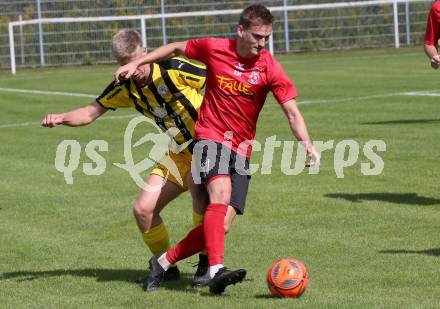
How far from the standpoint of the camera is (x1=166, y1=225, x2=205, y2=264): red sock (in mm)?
8211

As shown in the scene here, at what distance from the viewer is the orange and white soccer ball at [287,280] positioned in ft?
25.4

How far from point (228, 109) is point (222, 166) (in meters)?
0.41

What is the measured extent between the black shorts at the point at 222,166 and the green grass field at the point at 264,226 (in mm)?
701

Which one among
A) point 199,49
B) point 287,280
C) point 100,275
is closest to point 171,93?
point 199,49

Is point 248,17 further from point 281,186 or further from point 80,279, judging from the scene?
point 281,186

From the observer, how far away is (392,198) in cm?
1207

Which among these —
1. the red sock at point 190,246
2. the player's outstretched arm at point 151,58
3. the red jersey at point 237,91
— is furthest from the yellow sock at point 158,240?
the player's outstretched arm at point 151,58

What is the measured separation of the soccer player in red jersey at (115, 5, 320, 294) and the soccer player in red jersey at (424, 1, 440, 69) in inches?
199

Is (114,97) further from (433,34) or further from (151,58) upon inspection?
(433,34)

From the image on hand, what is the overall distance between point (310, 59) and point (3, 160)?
2202 centimetres

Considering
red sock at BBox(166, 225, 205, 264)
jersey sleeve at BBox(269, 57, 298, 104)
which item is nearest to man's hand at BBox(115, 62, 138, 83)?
jersey sleeve at BBox(269, 57, 298, 104)

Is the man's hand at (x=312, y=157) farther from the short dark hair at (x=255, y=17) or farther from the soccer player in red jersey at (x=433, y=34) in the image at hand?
the soccer player in red jersey at (x=433, y=34)

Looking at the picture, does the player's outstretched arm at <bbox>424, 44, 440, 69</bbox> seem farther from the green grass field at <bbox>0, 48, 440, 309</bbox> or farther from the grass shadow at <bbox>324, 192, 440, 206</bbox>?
the grass shadow at <bbox>324, 192, 440, 206</bbox>

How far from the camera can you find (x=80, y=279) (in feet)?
28.7
